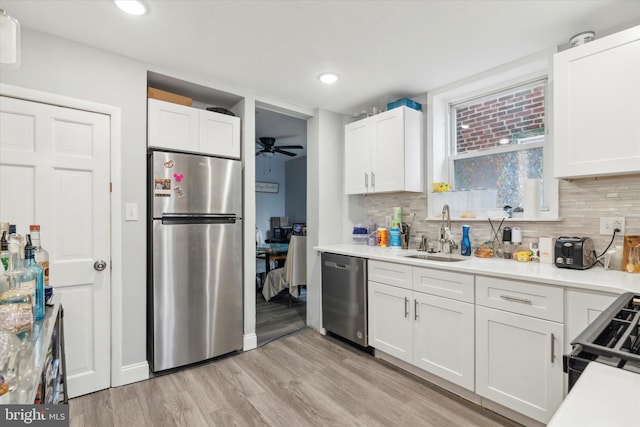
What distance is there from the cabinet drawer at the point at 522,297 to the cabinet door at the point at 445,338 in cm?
15

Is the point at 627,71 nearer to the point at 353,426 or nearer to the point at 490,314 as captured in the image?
the point at 490,314

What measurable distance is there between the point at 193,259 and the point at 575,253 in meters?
2.64

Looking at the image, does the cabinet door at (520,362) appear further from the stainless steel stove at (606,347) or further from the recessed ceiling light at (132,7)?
the recessed ceiling light at (132,7)

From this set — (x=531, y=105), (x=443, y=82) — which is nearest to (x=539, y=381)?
(x=531, y=105)

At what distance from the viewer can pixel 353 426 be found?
1.81 metres

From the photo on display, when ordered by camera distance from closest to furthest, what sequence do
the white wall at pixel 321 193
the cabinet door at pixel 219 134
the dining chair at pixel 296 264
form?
the cabinet door at pixel 219 134 → the white wall at pixel 321 193 → the dining chair at pixel 296 264

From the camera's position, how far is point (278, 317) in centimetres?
377

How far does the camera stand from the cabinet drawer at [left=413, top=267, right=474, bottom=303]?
201cm

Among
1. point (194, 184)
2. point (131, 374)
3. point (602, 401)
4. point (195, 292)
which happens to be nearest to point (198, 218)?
point (194, 184)

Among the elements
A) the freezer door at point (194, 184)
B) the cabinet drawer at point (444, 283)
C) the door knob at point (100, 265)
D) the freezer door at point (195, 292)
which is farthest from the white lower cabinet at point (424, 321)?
the door knob at point (100, 265)

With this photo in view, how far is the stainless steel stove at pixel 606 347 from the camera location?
2.28 ft

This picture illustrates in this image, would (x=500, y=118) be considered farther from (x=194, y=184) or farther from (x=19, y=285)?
(x=19, y=285)

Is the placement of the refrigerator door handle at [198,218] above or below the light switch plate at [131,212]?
below

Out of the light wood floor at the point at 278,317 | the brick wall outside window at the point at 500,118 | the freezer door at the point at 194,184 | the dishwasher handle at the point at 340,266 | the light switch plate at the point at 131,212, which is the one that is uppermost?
the brick wall outside window at the point at 500,118
